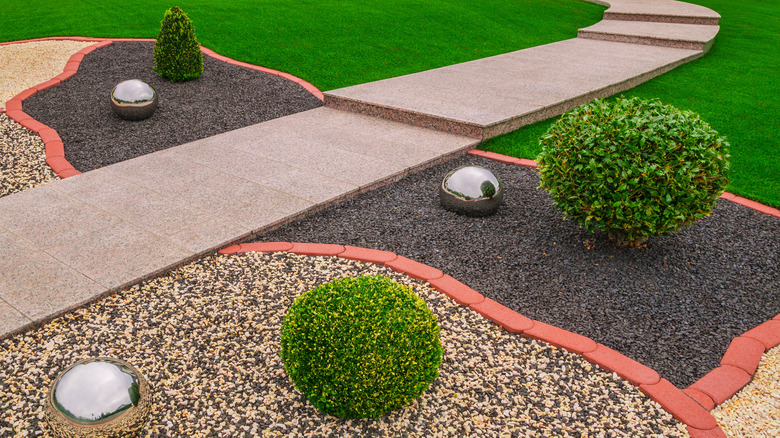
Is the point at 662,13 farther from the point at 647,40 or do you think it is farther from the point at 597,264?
the point at 597,264

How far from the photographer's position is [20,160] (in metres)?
7.17

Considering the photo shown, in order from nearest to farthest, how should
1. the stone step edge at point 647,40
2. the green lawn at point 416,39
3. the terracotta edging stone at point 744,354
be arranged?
the terracotta edging stone at point 744,354 < the green lawn at point 416,39 < the stone step edge at point 647,40

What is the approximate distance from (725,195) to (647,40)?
8970 millimetres

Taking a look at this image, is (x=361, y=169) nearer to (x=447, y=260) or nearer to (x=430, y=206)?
(x=430, y=206)

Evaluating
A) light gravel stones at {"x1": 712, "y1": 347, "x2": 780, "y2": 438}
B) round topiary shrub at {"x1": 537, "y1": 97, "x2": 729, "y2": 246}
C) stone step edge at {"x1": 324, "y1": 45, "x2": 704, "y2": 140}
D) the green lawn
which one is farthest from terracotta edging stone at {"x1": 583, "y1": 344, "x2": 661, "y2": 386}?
stone step edge at {"x1": 324, "y1": 45, "x2": 704, "y2": 140}

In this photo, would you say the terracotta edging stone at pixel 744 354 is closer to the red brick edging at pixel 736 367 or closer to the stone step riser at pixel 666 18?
the red brick edging at pixel 736 367

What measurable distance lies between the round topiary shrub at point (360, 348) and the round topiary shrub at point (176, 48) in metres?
7.70

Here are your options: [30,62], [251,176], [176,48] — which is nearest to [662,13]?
[176,48]

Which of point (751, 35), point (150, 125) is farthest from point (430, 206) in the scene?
point (751, 35)

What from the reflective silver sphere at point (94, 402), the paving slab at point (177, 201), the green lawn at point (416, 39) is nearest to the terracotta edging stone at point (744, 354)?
the green lawn at point (416, 39)

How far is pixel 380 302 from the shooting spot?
327cm

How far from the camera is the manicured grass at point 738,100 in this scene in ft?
23.8

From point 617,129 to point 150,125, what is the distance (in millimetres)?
6683

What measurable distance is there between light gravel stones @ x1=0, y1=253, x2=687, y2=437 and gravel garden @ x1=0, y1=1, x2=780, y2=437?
0.01 m
